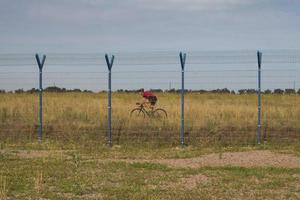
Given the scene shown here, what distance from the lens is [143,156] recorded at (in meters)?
14.9

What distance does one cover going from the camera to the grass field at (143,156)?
9961 mm

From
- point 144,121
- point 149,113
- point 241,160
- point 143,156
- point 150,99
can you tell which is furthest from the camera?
point 150,99

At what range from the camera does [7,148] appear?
643 inches

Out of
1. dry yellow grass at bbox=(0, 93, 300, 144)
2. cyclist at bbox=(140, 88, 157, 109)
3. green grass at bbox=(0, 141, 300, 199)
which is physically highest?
cyclist at bbox=(140, 88, 157, 109)

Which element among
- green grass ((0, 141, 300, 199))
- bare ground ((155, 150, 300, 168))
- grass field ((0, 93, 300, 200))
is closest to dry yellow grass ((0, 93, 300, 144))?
grass field ((0, 93, 300, 200))

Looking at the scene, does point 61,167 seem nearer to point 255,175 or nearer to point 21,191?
point 21,191

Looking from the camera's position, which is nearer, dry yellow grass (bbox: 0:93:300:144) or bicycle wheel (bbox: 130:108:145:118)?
dry yellow grass (bbox: 0:93:300:144)

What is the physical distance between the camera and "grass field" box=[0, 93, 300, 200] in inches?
392

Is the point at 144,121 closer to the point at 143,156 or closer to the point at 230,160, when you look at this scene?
the point at 143,156

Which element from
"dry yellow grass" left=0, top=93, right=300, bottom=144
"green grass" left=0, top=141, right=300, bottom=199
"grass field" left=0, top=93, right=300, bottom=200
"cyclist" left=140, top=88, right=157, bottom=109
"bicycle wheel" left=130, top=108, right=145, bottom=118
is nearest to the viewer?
"green grass" left=0, top=141, right=300, bottom=199

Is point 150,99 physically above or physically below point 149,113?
above

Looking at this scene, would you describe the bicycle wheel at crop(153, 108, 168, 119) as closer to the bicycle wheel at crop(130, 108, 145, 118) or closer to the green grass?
the bicycle wheel at crop(130, 108, 145, 118)

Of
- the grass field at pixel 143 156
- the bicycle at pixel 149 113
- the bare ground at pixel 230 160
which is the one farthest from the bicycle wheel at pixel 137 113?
the bare ground at pixel 230 160

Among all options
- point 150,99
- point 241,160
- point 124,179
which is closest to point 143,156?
point 241,160
